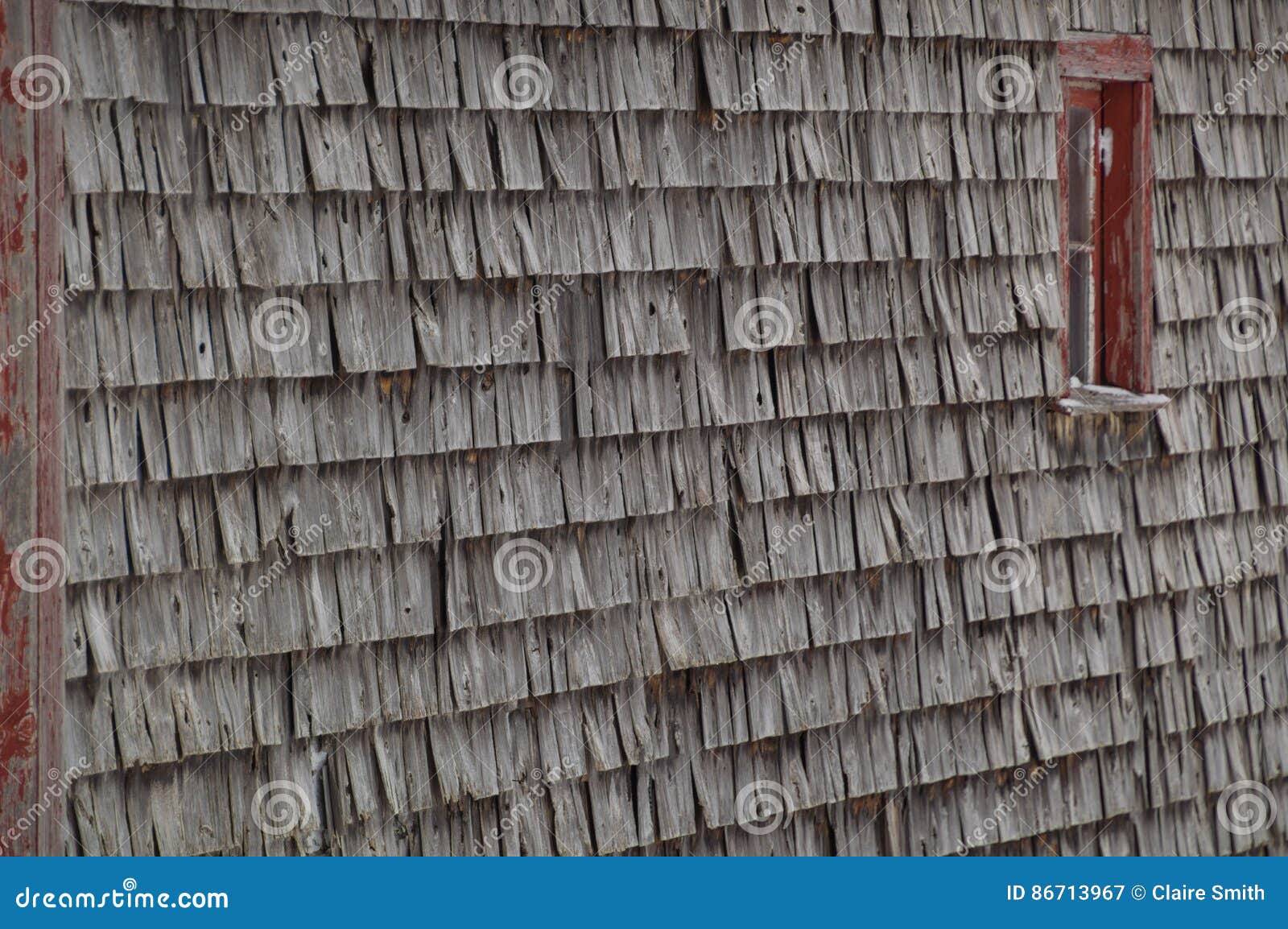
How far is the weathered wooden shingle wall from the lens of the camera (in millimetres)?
2990

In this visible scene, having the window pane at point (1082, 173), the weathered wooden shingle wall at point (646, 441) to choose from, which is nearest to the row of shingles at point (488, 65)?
the weathered wooden shingle wall at point (646, 441)

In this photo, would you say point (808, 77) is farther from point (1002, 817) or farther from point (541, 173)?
point (1002, 817)

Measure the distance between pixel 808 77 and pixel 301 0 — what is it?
1.42m

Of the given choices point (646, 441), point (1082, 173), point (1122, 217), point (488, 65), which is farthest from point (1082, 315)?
point (488, 65)

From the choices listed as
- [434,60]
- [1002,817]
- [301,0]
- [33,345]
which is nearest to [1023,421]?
[1002,817]

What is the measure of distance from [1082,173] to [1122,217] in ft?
0.65

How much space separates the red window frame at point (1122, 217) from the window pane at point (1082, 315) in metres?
0.02

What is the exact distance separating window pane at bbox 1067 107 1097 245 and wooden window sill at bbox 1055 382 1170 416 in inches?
20.0

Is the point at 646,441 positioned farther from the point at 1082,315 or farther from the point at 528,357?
the point at 1082,315

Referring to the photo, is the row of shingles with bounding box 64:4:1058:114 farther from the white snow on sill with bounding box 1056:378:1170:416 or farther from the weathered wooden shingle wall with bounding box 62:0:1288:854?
A: the white snow on sill with bounding box 1056:378:1170:416

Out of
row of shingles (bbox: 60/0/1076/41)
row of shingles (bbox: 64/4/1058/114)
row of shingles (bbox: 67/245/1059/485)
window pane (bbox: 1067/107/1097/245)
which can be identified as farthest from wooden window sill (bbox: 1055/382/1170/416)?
row of shingles (bbox: 60/0/1076/41)

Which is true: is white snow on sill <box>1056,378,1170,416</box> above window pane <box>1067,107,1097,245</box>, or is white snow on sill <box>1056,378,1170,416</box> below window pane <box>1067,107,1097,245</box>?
below

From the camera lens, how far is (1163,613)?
4500 mm

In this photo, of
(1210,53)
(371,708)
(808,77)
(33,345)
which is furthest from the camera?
(1210,53)
